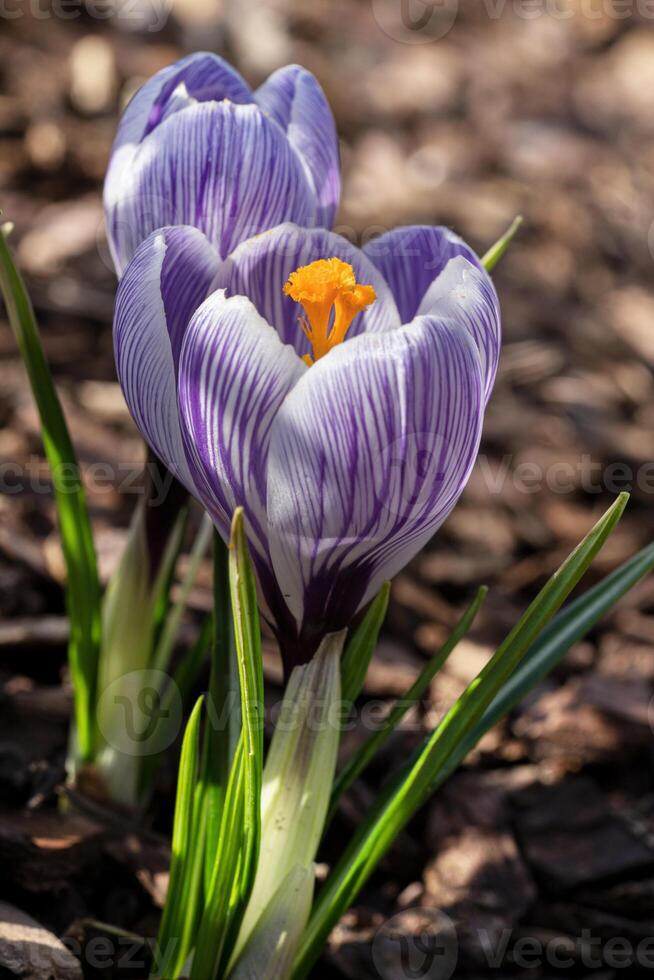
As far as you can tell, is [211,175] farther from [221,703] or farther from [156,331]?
[221,703]

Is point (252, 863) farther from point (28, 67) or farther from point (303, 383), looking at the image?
point (28, 67)

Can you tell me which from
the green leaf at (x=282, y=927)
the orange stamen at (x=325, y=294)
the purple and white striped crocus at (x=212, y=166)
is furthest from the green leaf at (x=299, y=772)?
the purple and white striped crocus at (x=212, y=166)

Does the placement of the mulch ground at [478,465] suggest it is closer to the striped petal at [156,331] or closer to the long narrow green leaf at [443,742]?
the long narrow green leaf at [443,742]

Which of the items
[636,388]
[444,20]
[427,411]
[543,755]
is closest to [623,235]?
[636,388]

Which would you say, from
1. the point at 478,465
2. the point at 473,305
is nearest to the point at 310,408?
the point at 473,305

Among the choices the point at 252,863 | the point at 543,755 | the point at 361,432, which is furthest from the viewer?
the point at 543,755
